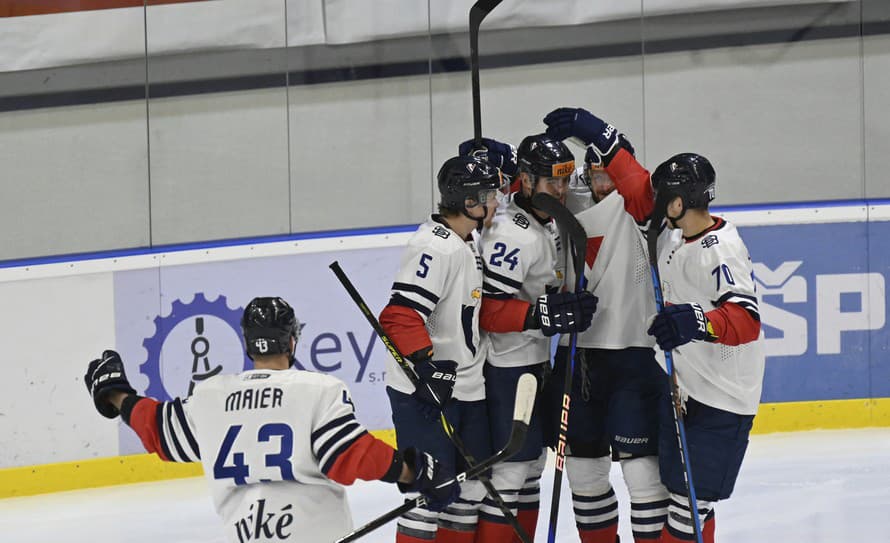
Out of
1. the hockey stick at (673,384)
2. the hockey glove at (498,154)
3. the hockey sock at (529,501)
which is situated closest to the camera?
the hockey stick at (673,384)

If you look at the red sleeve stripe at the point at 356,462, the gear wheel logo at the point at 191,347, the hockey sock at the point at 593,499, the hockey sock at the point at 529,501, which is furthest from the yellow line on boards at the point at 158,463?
the red sleeve stripe at the point at 356,462

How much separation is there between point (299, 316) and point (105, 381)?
298 centimetres

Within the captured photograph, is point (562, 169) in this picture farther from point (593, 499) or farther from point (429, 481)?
point (429, 481)

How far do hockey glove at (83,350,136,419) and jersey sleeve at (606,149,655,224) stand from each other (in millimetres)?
1592

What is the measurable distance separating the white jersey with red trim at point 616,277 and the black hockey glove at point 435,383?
1.77ft

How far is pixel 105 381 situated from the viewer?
9.87ft

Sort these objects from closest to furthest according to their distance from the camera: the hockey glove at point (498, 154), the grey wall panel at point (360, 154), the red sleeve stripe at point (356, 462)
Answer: the red sleeve stripe at point (356, 462), the hockey glove at point (498, 154), the grey wall panel at point (360, 154)

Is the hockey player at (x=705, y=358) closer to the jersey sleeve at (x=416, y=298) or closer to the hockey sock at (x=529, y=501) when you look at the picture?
the hockey sock at (x=529, y=501)

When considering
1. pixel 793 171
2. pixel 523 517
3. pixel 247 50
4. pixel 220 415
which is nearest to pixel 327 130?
pixel 247 50

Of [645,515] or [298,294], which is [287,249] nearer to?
[298,294]

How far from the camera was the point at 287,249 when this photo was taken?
19.9ft

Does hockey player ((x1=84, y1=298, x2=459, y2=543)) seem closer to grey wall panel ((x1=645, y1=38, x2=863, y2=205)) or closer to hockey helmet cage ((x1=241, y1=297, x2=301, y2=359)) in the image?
hockey helmet cage ((x1=241, y1=297, x2=301, y2=359))

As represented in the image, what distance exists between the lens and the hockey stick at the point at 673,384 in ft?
11.8

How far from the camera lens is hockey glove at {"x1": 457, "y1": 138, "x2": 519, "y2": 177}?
421cm
